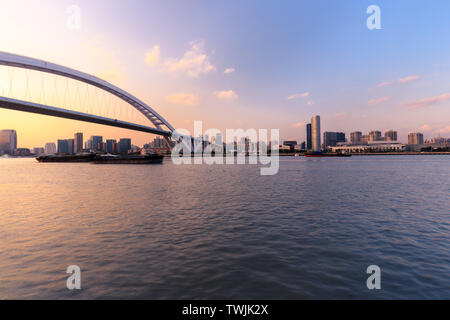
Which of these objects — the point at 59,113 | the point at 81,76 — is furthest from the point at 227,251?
the point at 81,76

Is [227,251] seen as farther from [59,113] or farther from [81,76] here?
[81,76]

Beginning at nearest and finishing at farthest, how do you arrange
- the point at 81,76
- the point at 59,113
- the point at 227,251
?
the point at 227,251 → the point at 59,113 → the point at 81,76

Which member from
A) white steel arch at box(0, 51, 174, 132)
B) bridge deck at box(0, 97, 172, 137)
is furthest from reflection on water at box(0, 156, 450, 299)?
white steel arch at box(0, 51, 174, 132)

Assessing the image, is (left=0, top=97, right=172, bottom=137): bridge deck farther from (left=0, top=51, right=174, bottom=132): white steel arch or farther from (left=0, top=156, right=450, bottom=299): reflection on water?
(left=0, top=156, right=450, bottom=299): reflection on water

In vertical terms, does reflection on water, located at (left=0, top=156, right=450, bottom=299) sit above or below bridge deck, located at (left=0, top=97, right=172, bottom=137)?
below

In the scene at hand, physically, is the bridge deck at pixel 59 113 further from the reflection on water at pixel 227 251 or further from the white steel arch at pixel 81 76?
the reflection on water at pixel 227 251

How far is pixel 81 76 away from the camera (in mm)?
71312

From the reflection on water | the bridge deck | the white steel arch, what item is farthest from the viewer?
the bridge deck

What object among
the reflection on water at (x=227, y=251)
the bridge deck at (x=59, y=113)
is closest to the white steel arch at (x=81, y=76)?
the bridge deck at (x=59, y=113)

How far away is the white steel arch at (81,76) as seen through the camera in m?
50.1

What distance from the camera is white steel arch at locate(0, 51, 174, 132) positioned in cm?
5011

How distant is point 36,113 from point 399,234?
270 feet
